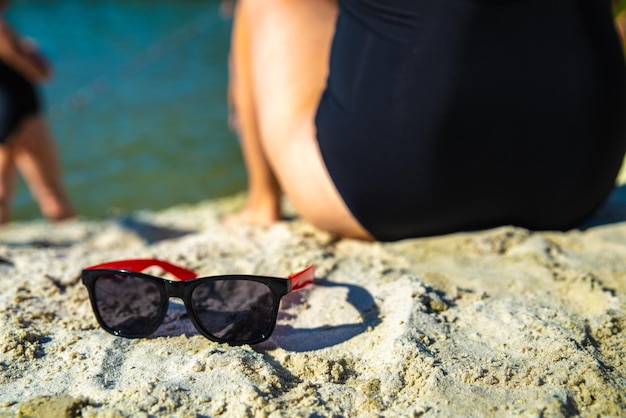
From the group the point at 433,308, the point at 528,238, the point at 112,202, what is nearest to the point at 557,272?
the point at 528,238

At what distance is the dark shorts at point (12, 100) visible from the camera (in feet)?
11.7

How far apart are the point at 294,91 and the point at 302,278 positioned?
630mm

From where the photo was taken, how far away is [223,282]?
1.33m

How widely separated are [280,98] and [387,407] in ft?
3.33

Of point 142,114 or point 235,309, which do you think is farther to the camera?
point 142,114

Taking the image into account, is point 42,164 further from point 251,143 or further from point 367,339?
point 367,339

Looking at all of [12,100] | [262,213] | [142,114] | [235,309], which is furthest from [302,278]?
[142,114]

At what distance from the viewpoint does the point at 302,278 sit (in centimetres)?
144

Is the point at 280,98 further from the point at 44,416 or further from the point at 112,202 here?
the point at 112,202

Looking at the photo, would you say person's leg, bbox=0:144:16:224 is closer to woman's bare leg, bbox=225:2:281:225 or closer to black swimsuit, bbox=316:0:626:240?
woman's bare leg, bbox=225:2:281:225

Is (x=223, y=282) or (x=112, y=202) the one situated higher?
(x=223, y=282)

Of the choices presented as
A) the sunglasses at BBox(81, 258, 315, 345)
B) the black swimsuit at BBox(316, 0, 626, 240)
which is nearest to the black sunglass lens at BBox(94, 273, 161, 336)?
the sunglasses at BBox(81, 258, 315, 345)

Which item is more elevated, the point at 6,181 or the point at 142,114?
the point at 6,181

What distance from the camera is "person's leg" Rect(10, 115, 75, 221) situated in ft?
12.2
